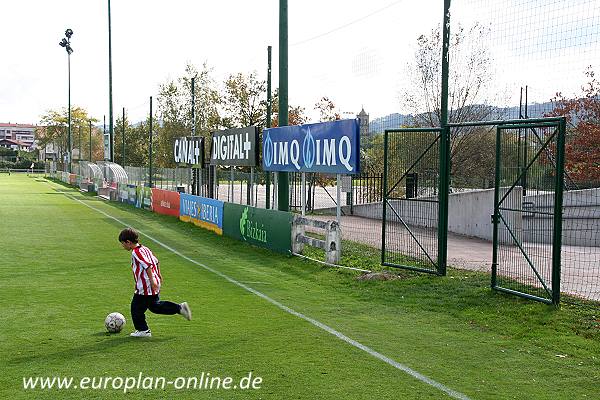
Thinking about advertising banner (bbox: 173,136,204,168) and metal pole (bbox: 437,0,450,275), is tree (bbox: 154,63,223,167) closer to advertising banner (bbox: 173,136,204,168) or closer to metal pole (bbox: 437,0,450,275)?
advertising banner (bbox: 173,136,204,168)

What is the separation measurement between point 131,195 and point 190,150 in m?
8.73

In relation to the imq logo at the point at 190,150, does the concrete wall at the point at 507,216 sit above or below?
below

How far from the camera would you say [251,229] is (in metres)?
19.8

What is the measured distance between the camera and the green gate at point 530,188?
11.0m

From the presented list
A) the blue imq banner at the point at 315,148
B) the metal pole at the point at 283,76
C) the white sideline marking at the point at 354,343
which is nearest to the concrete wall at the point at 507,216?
the blue imq banner at the point at 315,148

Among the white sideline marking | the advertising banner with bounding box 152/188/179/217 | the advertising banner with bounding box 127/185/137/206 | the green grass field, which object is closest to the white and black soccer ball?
the green grass field

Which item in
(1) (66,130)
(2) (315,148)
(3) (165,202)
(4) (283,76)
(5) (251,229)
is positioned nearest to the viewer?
(2) (315,148)

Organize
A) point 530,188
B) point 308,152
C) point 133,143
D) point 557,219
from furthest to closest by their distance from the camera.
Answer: point 133,143, point 308,152, point 530,188, point 557,219

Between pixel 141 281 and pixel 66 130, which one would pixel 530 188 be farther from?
pixel 66 130

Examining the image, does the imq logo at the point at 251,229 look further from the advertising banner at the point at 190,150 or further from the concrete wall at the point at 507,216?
the advertising banner at the point at 190,150

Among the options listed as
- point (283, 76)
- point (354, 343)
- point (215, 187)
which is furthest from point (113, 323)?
point (215, 187)

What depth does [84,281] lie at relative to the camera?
1345 centimetres

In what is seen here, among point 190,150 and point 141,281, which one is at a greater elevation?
point 190,150

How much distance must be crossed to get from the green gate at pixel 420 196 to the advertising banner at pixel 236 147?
244 inches
